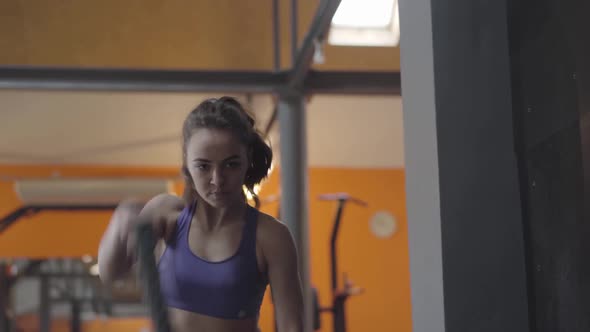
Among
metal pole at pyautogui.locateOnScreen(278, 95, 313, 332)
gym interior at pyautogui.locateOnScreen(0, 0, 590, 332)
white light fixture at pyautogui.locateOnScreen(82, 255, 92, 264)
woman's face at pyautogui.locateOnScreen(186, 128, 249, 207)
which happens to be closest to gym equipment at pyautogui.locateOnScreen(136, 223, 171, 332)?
gym interior at pyautogui.locateOnScreen(0, 0, 590, 332)

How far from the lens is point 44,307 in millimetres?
6004

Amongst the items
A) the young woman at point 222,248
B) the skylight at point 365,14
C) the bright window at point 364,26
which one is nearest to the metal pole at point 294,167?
the bright window at point 364,26

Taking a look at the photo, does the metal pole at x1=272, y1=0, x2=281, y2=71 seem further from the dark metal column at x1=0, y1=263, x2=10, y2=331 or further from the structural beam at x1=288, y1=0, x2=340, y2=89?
the dark metal column at x1=0, y1=263, x2=10, y2=331

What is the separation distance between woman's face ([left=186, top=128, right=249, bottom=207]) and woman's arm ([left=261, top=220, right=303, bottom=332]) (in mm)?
151

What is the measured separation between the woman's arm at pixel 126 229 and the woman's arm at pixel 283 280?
0.21 meters

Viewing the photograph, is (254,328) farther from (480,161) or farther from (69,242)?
(69,242)

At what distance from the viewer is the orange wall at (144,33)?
10.9ft

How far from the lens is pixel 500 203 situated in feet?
4.07

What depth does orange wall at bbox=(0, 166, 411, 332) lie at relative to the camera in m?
6.26

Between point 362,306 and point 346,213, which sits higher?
point 346,213

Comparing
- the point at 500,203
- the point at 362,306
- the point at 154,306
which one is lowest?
the point at 362,306

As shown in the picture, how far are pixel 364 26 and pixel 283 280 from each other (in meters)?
2.97

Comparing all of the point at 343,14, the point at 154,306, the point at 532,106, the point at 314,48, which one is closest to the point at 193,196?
the point at 154,306

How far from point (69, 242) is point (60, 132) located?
129 centimetres
